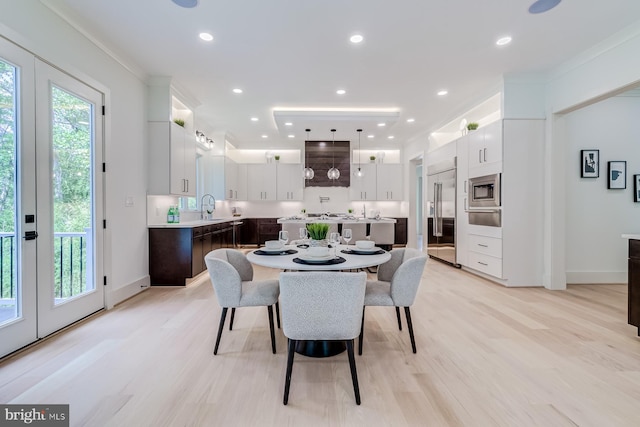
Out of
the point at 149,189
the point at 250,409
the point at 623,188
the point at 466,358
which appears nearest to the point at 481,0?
the point at 466,358

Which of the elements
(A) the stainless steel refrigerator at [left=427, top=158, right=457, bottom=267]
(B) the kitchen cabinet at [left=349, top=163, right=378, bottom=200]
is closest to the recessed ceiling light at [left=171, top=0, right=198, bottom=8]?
(A) the stainless steel refrigerator at [left=427, top=158, right=457, bottom=267]

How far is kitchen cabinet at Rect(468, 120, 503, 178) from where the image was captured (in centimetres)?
428

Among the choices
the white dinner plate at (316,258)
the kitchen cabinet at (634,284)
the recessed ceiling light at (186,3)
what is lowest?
the kitchen cabinet at (634,284)

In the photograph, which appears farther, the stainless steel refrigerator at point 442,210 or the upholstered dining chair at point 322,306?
the stainless steel refrigerator at point 442,210

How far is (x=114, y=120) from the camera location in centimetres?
346

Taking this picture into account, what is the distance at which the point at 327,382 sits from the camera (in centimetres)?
194

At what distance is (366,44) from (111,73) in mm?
2967

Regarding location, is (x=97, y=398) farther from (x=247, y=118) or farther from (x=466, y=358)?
(x=247, y=118)

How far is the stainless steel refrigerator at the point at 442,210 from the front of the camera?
545 centimetres

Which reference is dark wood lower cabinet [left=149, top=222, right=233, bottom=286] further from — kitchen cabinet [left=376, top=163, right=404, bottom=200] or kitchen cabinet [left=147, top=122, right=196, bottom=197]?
kitchen cabinet [left=376, top=163, right=404, bottom=200]

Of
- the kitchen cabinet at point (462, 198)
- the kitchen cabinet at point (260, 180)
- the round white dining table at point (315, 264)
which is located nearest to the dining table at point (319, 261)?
the round white dining table at point (315, 264)

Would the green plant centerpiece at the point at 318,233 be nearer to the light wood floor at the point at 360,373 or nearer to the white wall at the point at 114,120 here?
the light wood floor at the point at 360,373

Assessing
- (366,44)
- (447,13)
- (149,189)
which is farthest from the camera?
(149,189)

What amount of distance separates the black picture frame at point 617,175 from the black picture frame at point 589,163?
0.18m
